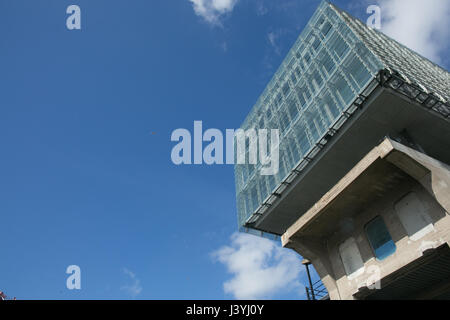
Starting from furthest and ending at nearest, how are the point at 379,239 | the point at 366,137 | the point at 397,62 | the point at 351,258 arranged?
1. the point at 397,62
2. the point at 366,137
3. the point at 351,258
4. the point at 379,239

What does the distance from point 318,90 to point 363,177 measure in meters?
8.14

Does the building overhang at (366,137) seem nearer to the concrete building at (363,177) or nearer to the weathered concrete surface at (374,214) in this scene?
the concrete building at (363,177)

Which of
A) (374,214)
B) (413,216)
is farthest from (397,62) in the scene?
(413,216)

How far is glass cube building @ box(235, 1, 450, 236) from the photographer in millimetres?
16719

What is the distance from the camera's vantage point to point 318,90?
20.8m

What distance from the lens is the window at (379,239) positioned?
15.0 m

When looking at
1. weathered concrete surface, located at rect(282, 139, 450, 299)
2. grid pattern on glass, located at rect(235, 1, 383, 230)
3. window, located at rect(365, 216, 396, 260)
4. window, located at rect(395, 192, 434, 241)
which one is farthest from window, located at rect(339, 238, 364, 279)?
grid pattern on glass, located at rect(235, 1, 383, 230)

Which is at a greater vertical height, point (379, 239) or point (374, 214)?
point (374, 214)

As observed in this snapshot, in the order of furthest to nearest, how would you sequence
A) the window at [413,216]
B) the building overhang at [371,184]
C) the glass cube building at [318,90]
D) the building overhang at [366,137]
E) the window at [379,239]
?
the glass cube building at [318,90], the building overhang at [366,137], the window at [379,239], the window at [413,216], the building overhang at [371,184]

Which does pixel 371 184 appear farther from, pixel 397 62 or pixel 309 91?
pixel 397 62

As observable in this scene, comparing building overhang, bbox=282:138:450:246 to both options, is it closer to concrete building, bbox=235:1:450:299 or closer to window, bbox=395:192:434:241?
concrete building, bbox=235:1:450:299

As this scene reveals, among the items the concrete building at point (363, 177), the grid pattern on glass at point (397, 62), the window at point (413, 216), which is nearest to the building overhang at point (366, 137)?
the concrete building at point (363, 177)
